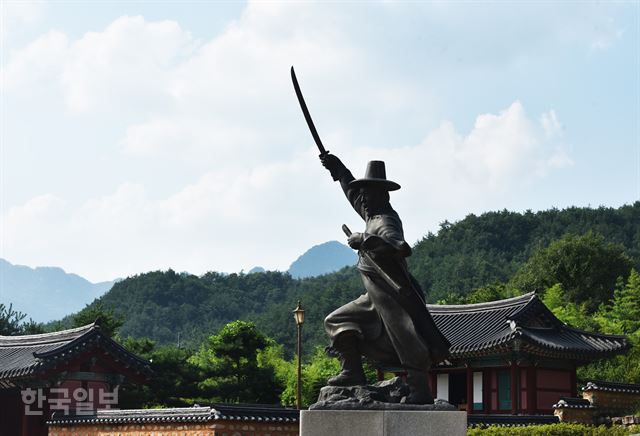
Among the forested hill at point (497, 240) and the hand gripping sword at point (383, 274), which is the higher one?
the forested hill at point (497, 240)

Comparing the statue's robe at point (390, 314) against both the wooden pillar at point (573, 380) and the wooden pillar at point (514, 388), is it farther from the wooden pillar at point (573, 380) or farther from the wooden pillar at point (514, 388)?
the wooden pillar at point (573, 380)

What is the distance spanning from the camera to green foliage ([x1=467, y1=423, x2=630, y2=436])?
21.4 metres

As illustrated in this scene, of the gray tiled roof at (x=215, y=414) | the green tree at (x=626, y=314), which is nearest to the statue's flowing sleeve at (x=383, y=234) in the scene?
the gray tiled roof at (x=215, y=414)

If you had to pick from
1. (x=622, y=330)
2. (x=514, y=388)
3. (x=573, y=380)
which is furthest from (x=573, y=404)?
(x=622, y=330)

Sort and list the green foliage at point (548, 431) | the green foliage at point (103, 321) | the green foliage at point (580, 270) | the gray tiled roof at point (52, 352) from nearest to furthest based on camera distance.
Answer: the green foliage at point (548, 431) → the gray tiled roof at point (52, 352) → the green foliage at point (103, 321) → the green foliage at point (580, 270)

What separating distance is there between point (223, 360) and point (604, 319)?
63.2 ft

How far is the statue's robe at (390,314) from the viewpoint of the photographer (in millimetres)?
9031

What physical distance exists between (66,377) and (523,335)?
13.6 metres

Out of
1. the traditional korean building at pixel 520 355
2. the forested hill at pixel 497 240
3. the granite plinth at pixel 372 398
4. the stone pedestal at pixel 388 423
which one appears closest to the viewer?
the stone pedestal at pixel 388 423

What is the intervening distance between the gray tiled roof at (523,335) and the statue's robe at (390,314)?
19110 mm

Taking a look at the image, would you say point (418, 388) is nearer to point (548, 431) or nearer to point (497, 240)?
point (548, 431)

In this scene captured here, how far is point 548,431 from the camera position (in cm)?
2161

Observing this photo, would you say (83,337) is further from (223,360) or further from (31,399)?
(223,360)

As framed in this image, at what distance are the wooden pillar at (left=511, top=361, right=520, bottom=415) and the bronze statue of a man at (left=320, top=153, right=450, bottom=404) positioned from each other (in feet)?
66.5
